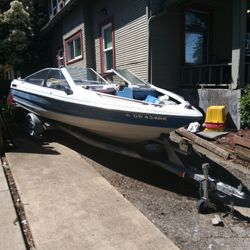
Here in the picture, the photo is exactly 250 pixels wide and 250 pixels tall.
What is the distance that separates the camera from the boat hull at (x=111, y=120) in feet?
16.0

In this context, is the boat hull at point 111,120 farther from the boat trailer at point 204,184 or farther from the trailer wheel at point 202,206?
the trailer wheel at point 202,206

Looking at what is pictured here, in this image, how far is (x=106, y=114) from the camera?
5.43 m

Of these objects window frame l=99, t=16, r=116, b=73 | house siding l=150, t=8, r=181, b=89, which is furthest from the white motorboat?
window frame l=99, t=16, r=116, b=73

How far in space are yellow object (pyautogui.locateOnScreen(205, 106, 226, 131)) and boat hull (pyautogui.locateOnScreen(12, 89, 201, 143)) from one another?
259 cm

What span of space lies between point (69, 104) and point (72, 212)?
270 cm

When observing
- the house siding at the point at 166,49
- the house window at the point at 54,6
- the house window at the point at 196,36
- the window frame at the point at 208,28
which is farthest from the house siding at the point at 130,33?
the house window at the point at 54,6

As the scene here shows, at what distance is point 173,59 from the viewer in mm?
9531

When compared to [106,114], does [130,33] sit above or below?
above

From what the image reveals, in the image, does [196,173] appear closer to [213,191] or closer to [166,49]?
[213,191]

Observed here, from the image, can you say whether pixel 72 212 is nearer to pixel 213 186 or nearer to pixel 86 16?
pixel 213 186

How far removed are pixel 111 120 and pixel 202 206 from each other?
2.11 m

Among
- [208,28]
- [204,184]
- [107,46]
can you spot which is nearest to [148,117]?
[204,184]

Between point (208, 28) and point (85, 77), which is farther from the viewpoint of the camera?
point (208, 28)

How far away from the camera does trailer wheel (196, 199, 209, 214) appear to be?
4020 mm
